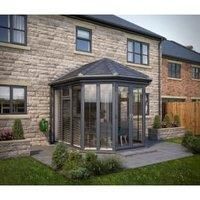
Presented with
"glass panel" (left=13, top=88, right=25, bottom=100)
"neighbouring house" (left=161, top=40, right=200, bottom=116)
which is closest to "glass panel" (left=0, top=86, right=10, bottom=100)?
"glass panel" (left=13, top=88, right=25, bottom=100)

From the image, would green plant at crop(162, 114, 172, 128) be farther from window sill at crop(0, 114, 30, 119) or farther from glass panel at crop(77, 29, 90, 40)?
window sill at crop(0, 114, 30, 119)

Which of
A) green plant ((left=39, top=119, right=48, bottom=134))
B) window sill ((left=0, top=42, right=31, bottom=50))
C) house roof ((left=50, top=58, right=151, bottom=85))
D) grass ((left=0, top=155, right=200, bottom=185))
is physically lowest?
grass ((left=0, top=155, right=200, bottom=185))

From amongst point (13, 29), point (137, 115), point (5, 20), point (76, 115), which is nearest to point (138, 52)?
point (137, 115)

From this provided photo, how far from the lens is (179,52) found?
1973 cm

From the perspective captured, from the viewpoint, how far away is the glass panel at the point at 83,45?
12422mm

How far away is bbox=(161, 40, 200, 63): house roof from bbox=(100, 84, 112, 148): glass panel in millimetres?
9601

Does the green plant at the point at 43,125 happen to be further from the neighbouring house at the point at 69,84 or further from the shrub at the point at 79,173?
the shrub at the point at 79,173

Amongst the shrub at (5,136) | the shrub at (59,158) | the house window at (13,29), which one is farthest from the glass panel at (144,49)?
the shrub at (59,158)

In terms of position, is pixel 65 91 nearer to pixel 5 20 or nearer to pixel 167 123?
pixel 5 20

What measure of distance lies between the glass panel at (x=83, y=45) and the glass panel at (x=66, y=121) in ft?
9.46

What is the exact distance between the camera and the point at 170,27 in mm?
10273

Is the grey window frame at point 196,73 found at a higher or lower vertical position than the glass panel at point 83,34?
lower

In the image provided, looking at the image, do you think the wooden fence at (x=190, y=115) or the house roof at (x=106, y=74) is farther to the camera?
the wooden fence at (x=190, y=115)

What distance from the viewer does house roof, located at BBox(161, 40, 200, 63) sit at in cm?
1845
